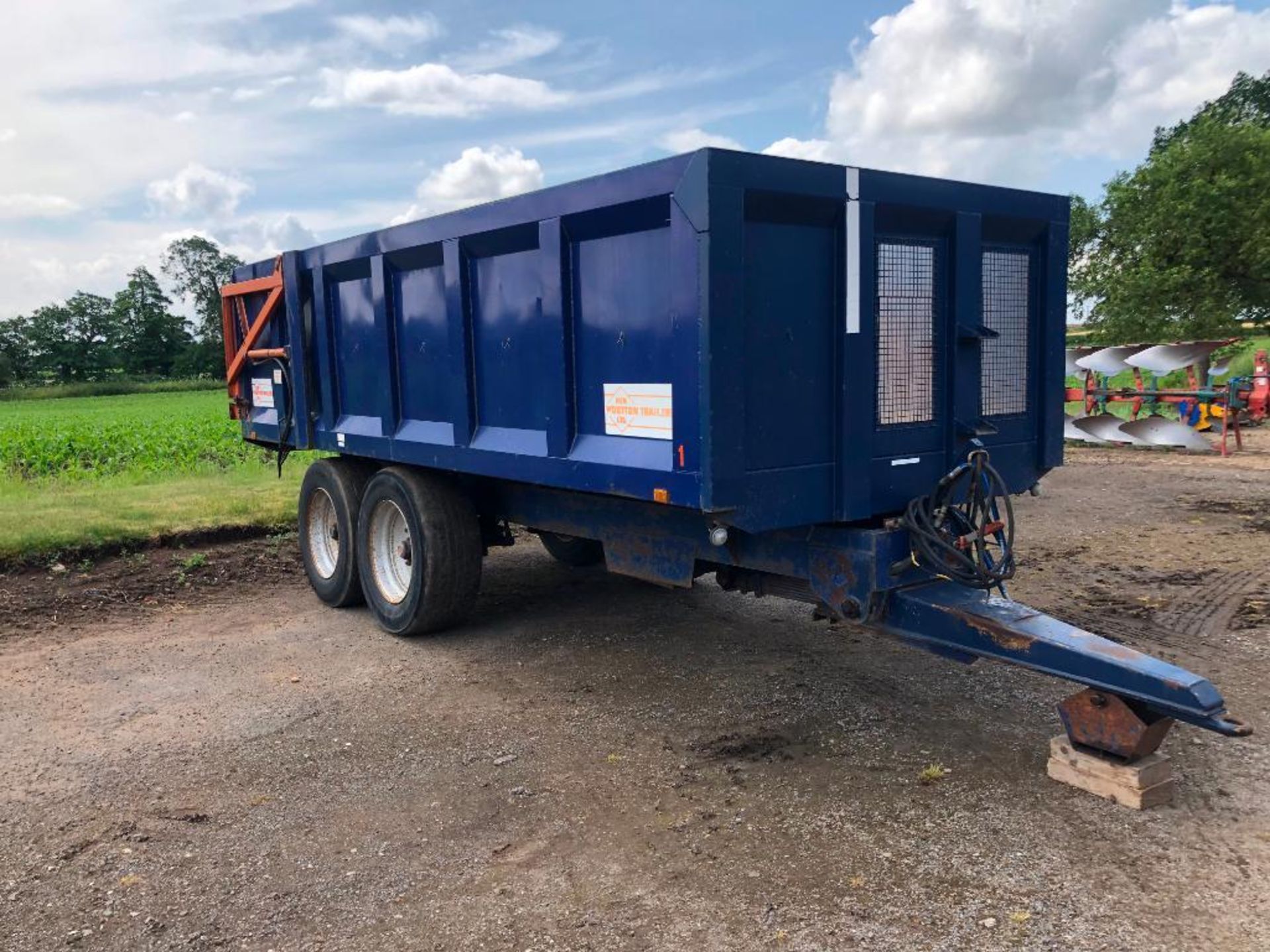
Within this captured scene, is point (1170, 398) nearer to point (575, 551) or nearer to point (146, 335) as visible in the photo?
point (575, 551)

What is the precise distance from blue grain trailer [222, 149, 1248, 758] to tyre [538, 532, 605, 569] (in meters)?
1.79

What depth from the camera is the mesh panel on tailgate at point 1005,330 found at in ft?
15.3

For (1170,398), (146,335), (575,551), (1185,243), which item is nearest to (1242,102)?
(1185,243)

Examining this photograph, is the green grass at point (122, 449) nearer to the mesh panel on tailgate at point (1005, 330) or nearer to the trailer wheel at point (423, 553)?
the trailer wheel at point (423, 553)

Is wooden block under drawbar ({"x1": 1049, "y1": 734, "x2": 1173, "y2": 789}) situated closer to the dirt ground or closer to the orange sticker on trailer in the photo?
the dirt ground

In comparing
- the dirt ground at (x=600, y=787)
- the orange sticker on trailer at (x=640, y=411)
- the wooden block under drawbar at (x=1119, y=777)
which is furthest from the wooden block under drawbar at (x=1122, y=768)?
the orange sticker on trailer at (x=640, y=411)

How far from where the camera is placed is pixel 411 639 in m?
6.36

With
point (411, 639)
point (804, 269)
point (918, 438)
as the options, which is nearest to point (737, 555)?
point (918, 438)

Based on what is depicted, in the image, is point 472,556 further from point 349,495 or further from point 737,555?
point 737,555

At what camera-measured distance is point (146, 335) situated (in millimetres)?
75375

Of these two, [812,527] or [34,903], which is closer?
[34,903]

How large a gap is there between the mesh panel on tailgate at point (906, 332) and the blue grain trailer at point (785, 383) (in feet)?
0.04

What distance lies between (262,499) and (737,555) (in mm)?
7473

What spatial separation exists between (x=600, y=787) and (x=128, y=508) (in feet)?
25.2
